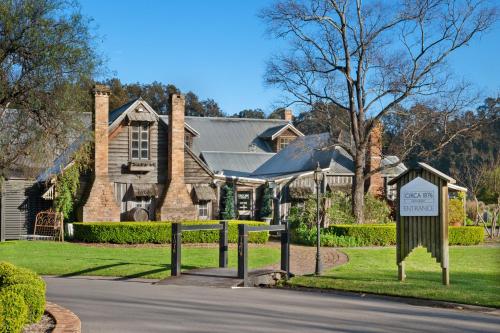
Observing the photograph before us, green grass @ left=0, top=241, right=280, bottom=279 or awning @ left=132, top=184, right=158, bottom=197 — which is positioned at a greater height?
awning @ left=132, top=184, right=158, bottom=197

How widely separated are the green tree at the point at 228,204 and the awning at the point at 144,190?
168 inches

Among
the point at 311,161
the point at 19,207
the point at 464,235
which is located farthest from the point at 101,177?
the point at 464,235

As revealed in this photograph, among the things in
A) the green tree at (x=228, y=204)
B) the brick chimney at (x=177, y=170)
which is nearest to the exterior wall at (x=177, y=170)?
the brick chimney at (x=177, y=170)

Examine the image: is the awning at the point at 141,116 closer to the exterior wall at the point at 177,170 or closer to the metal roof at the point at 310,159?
the exterior wall at the point at 177,170

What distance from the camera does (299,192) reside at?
38.9 m

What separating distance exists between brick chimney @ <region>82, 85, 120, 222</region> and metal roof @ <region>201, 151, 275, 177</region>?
12866mm

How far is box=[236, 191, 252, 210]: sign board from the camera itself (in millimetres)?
39000

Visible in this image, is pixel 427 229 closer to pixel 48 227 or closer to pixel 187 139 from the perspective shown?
pixel 48 227

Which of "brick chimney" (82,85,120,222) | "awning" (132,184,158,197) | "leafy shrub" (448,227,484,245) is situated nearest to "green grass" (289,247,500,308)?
"leafy shrub" (448,227,484,245)

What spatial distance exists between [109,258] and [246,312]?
11922mm

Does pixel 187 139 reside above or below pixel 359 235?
above

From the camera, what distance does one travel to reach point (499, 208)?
1505 inches

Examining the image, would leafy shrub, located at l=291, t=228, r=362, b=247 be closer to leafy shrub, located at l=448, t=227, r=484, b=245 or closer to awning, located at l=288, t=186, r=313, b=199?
leafy shrub, located at l=448, t=227, r=484, b=245

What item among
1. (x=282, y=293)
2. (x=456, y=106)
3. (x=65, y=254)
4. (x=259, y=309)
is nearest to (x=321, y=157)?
(x=456, y=106)
